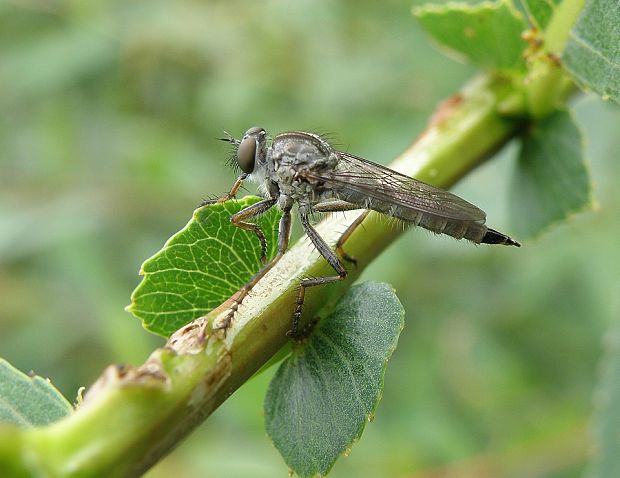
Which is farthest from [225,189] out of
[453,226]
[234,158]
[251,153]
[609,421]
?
[609,421]

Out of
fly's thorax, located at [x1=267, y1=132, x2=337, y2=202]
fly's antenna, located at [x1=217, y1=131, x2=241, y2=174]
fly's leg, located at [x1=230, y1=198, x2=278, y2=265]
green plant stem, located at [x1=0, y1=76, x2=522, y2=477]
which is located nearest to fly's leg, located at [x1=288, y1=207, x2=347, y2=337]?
green plant stem, located at [x1=0, y1=76, x2=522, y2=477]

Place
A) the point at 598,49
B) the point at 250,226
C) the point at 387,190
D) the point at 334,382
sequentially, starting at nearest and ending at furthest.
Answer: the point at 334,382, the point at 598,49, the point at 250,226, the point at 387,190

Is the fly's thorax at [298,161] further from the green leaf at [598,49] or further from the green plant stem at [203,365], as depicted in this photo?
the green leaf at [598,49]

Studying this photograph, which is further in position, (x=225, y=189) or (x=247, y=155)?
(x=225, y=189)

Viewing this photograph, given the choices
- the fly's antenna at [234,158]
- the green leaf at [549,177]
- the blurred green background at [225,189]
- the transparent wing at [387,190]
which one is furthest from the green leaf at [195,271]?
the blurred green background at [225,189]

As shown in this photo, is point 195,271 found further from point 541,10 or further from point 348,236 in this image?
point 541,10

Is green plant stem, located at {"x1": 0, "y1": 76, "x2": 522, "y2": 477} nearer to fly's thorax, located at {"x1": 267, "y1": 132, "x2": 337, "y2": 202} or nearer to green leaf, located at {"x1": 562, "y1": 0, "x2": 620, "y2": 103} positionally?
green leaf, located at {"x1": 562, "y1": 0, "x2": 620, "y2": 103}
